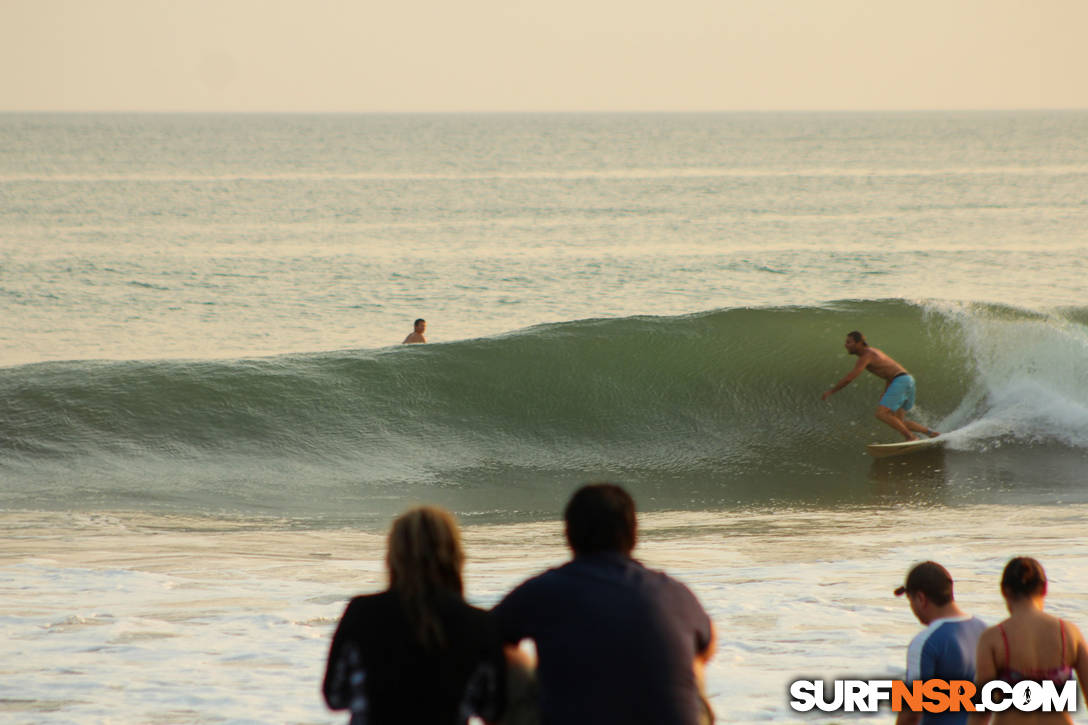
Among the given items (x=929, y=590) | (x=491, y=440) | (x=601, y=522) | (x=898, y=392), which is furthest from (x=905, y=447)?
(x=601, y=522)

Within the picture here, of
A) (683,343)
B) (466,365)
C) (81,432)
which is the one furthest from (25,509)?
(683,343)

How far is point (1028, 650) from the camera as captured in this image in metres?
3.35

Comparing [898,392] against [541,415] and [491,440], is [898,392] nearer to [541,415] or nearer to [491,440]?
[541,415]

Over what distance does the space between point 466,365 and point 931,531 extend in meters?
6.96

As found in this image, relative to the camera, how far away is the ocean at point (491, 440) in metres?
5.74

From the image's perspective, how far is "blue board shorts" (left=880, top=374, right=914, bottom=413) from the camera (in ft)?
39.4

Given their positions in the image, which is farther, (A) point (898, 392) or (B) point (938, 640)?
(A) point (898, 392)

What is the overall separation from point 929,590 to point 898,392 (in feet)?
29.3

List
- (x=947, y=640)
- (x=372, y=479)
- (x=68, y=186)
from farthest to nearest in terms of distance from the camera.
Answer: (x=68, y=186)
(x=372, y=479)
(x=947, y=640)

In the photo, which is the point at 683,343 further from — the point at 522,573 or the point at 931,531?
the point at 522,573

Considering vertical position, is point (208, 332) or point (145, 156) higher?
point (145, 156)

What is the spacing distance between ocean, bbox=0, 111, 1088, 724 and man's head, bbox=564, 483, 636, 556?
2332mm

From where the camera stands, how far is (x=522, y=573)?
23.9 ft

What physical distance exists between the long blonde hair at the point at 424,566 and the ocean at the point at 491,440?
8.08 ft
